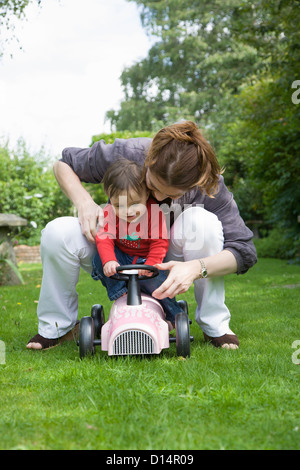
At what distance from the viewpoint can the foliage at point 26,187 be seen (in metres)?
13.3

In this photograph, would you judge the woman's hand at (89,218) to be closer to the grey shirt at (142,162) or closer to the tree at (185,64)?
the grey shirt at (142,162)

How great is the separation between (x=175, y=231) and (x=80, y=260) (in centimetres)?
51

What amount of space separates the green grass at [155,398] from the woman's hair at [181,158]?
0.80m

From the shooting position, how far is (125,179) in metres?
2.42

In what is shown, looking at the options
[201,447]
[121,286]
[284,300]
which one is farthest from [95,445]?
[284,300]

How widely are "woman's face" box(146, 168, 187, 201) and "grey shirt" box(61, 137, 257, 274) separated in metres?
0.24

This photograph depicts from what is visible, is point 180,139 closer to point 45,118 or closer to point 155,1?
point 45,118

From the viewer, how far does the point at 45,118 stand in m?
18.0

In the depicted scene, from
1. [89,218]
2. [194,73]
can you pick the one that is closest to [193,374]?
[89,218]

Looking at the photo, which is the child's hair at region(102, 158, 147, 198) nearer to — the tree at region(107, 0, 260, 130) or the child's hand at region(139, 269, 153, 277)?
the child's hand at region(139, 269, 153, 277)

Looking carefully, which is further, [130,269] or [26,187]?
[26,187]

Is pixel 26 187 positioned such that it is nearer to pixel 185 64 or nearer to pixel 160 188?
pixel 160 188

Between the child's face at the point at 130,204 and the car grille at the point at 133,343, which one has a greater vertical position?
the child's face at the point at 130,204

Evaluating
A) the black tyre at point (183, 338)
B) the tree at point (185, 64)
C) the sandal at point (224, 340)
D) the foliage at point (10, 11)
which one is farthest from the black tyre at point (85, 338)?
the tree at point (185, 64)
